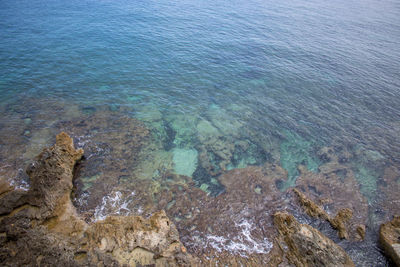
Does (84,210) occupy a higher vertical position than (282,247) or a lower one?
lower

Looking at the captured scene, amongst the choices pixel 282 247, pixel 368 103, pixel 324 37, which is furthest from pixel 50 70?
pixel 324 37

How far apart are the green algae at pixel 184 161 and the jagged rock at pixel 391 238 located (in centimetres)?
1118

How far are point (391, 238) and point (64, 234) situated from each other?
52.4ft

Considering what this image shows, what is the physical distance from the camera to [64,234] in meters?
8.90

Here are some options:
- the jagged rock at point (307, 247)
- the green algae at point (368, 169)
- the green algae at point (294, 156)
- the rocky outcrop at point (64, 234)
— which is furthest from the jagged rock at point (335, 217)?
the rocky outcrop at point (64, 234)

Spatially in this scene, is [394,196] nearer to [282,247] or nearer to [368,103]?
[282,247]

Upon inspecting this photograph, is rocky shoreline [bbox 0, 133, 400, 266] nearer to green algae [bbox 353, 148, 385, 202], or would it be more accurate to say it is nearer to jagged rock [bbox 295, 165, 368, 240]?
jagged rock [bbox 295, 165, 368, 240]

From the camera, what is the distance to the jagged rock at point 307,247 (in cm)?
929

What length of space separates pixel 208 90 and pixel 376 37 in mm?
37905

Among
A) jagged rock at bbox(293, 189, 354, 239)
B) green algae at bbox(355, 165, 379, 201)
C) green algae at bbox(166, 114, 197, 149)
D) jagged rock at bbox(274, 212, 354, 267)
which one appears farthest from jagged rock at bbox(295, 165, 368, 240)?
green algae at bbox(166, 114, 197, 149)

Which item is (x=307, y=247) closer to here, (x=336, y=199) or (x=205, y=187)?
(x=336, y=199)

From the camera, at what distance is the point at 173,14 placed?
42125 millimetres

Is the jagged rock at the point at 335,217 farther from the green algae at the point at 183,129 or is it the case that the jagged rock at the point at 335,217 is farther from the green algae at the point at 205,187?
the green algae at the point at 183,129

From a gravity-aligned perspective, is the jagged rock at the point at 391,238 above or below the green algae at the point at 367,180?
above
